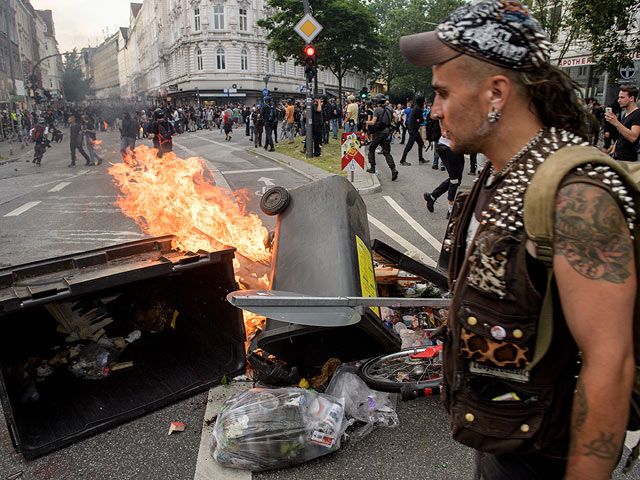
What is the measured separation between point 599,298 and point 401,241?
20.4 ft

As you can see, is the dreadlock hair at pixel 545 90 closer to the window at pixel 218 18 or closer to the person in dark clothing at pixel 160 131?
the person in dark clothing at pixel 160 131

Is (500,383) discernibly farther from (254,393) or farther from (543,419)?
(254,393)

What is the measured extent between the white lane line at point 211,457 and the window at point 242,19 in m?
67.2

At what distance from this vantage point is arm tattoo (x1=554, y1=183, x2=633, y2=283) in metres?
1.03

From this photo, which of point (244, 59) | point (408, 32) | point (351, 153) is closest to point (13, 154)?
point (351, 153)

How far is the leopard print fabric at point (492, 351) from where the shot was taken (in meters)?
1.19

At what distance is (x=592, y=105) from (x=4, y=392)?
70.2 ft

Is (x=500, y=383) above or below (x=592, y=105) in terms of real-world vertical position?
below

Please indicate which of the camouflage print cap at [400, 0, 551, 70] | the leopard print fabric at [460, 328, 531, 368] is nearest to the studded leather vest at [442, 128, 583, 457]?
the leopard print fabric at [460, 328, 531, 368]

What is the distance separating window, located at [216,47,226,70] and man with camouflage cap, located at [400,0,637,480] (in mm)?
67761

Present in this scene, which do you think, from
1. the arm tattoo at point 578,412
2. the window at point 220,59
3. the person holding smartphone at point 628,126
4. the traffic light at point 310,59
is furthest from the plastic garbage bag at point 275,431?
the window at point 220,59

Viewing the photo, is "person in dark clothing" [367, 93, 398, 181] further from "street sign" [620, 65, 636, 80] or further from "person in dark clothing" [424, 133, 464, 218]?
"street sign" [620, 65, 636, 80]

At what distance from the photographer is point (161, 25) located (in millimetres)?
78250

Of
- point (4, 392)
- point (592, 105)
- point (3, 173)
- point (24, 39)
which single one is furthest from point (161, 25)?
point (4, 392)
